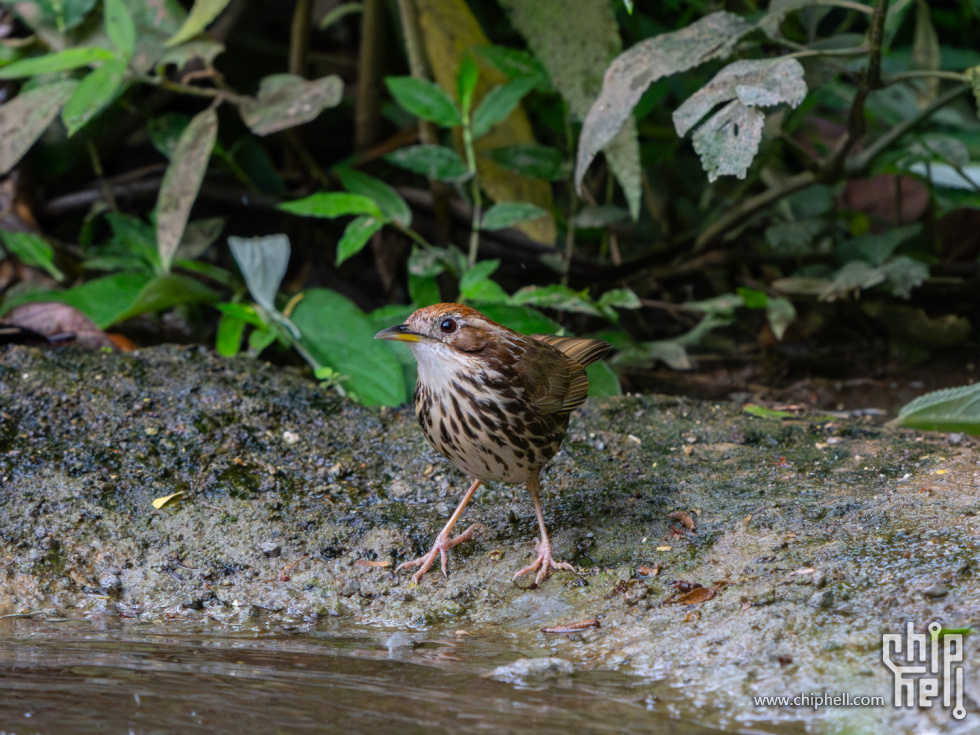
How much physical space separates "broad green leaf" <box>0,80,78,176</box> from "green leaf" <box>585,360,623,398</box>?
115 inches

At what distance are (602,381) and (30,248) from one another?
10.4 ft

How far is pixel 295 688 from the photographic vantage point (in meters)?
2.32

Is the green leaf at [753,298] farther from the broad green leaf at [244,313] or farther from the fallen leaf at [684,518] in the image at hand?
the broad green leaf at [244,313]

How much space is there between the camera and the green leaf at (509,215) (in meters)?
4.44

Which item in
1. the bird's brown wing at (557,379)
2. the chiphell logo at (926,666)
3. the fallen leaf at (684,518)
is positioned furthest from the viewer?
the bird's brown wing at (557,379)

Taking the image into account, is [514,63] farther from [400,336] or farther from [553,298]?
[400,336]

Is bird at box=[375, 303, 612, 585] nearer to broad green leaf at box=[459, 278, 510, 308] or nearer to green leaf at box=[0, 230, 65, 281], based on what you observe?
broad green leaf at box=[459, 278, 510, 308]

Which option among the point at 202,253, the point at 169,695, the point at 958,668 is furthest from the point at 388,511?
the point at 202,253

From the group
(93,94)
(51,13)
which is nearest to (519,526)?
(93,94)

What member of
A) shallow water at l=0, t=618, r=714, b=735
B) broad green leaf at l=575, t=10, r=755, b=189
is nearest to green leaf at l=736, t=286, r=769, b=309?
broad green leaf at l=575, t=10, r=755, b=189

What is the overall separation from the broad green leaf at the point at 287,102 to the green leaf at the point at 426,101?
30cm

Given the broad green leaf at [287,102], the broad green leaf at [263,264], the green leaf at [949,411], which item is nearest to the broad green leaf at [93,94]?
the broad green leaf at [287,102]

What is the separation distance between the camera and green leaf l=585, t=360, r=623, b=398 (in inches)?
171

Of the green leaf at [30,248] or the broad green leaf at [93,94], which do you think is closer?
the broad green leaf at [93,94]
